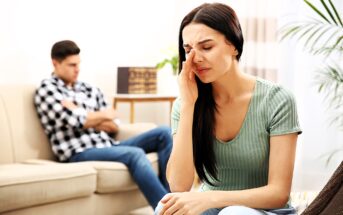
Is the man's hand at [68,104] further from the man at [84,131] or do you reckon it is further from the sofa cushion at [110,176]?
the sofa cushion at [110,176]

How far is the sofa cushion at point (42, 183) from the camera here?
9.39ft

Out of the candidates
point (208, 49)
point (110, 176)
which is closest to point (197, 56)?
point (208, 49)

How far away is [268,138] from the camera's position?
164 centimetres

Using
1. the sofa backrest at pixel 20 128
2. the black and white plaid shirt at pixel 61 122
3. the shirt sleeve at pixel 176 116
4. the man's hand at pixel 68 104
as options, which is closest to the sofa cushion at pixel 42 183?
the sofa backrest at pixel 20 128

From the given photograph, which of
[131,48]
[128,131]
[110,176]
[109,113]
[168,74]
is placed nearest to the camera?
[110,176]

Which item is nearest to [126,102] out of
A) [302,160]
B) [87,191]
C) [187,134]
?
[302,160]

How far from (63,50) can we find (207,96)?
2118 millimetres

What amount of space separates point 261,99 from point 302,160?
2988 millimetres

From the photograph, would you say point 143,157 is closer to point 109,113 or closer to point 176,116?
point 109,113

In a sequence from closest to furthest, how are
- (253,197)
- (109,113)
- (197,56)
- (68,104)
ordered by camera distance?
(253,197)
(197,56)
(68,104)
(109,113)

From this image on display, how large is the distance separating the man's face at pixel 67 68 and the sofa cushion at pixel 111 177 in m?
0.60

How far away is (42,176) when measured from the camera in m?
3.01

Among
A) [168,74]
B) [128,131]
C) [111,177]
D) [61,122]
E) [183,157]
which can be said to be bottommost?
[111,177]

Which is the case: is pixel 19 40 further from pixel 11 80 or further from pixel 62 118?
pixel 62 118
